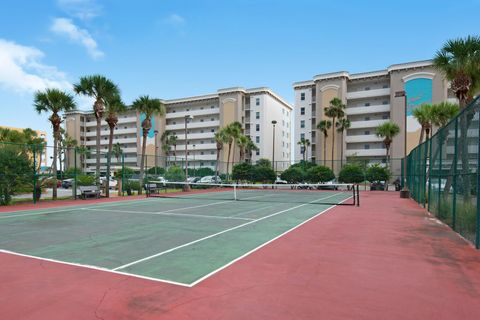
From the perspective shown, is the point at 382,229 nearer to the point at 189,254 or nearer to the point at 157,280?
the point at 189,254

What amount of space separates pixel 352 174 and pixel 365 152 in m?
24.6

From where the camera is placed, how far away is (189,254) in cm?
755

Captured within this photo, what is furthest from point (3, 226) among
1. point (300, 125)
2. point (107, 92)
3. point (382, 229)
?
point (300, 125)

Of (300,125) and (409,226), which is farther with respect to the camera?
(300,125)

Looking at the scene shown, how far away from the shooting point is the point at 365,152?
2547 inches

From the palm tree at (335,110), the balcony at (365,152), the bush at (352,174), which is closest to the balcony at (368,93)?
the palm tree at (335,110)

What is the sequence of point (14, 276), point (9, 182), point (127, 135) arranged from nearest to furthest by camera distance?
point (14, 276), point (9, 182), point (127, 135)

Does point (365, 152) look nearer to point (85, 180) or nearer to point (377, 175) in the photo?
point (377, 175)

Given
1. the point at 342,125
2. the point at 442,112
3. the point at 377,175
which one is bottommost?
the point at 377,175

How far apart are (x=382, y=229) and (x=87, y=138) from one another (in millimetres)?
103979

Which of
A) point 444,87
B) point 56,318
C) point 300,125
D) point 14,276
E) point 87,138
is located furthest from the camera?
point 87,138

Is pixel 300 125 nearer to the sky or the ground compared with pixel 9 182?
nearer to the sky

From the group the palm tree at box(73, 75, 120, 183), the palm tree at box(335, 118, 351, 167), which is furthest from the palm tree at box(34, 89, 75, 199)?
the palm tree at box(335, 118, 351, 167)

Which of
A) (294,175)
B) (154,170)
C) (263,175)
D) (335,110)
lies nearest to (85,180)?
(154,170)
